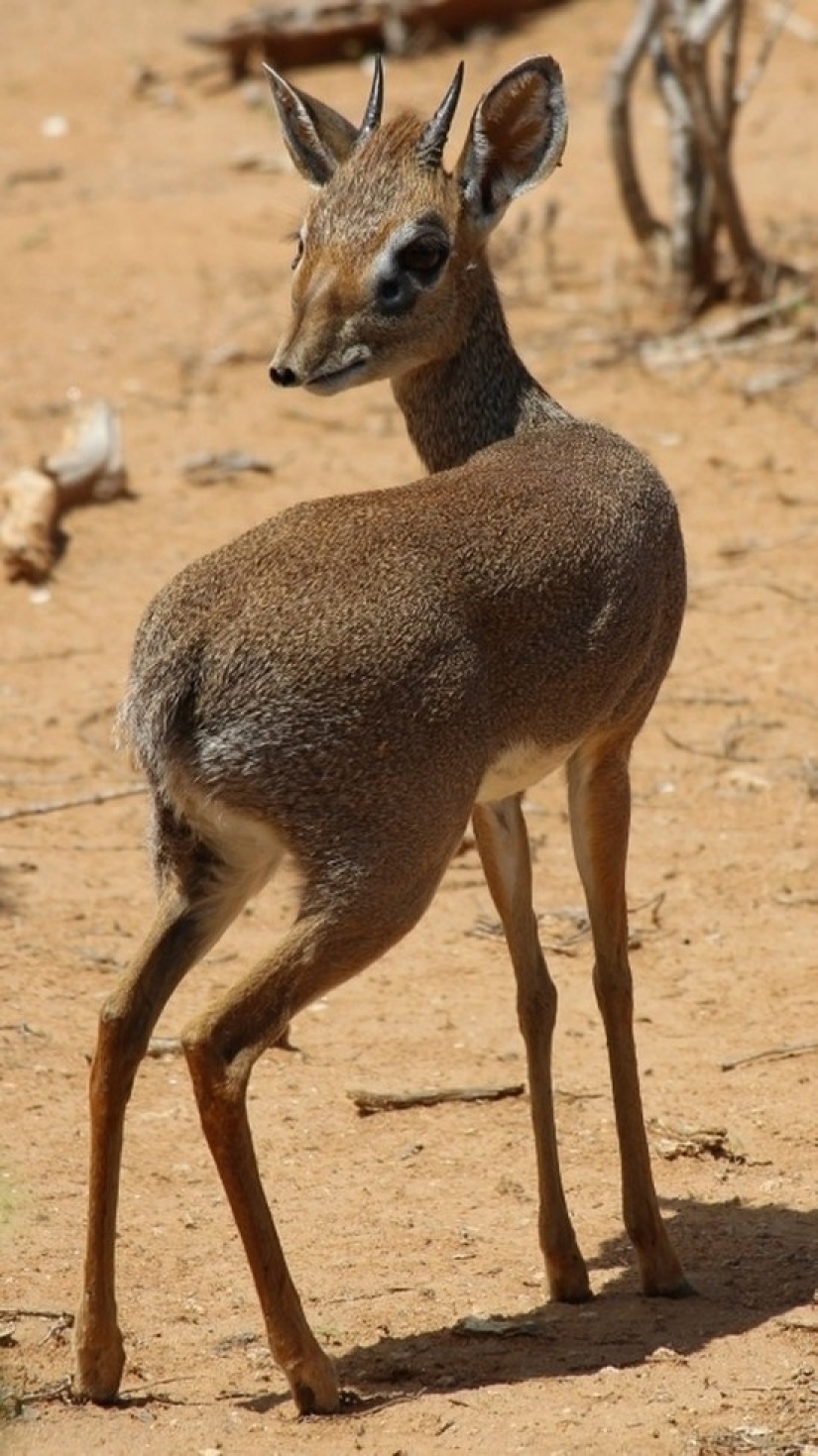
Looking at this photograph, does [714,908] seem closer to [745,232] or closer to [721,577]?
[721,577]

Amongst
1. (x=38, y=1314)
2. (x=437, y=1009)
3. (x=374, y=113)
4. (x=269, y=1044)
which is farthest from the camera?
(x=437, y=1009)

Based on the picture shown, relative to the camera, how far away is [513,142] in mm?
5855

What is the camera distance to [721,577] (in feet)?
30.9

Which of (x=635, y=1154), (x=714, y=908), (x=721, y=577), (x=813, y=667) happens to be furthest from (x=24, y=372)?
(x=635, y=1154)

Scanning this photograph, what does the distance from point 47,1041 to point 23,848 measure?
4.15 ft

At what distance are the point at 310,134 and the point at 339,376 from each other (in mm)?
894

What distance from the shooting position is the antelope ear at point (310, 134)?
19.5ft

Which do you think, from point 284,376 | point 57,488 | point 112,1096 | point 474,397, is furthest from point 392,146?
point 57,488

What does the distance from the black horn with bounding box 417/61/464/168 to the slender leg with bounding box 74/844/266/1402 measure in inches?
87.1

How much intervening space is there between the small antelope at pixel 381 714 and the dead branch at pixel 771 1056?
101cm

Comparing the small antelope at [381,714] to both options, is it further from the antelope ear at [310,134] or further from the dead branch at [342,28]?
the dead branch at [342,28]

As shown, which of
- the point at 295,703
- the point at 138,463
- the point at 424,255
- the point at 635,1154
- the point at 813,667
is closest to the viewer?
the point at 295,703

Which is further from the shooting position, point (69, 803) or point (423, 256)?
point (69, 803)

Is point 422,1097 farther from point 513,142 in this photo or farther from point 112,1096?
point 513,142
